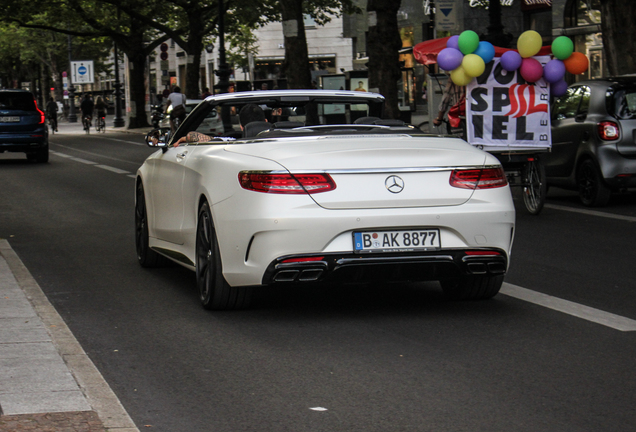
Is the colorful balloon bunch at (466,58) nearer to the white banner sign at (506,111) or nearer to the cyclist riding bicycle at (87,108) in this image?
the white banner sign at (506,111)

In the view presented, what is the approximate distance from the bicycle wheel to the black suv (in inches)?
636

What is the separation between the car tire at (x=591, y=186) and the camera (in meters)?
13.5

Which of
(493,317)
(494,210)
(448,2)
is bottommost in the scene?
(493,317)

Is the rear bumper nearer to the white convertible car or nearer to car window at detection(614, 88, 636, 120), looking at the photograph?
the white convertible car

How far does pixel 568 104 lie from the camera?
47.2ft

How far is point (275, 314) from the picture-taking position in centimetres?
675

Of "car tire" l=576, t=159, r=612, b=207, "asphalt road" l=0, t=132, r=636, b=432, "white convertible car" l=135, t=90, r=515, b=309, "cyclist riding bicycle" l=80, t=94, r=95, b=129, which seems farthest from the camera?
"cyclist riding bicycle" l=80, t=94, r=95, b=129

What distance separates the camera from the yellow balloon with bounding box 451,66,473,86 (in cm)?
1326

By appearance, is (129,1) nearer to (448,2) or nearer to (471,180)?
(448,2)

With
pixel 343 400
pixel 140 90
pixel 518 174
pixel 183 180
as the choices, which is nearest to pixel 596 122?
pixel 518 174

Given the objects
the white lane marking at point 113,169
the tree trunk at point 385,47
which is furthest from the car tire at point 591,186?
the white lane marking at point 113,169

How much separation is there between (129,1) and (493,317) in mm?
40537

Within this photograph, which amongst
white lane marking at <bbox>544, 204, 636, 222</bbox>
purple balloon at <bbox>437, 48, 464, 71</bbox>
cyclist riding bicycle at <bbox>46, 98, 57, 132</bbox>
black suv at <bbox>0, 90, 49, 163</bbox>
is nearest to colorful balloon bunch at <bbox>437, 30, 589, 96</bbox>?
purple balloon at <bbox>437, 48, 464, 71</bbox>

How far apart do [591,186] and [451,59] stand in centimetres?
236
